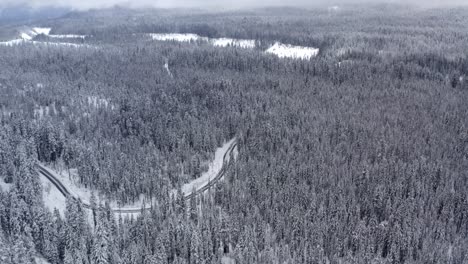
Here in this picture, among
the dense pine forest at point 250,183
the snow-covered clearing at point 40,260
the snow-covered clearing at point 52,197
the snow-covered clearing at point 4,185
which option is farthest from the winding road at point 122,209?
the snow-covered clearing at point 40,260

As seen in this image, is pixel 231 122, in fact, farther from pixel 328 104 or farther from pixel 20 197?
pixel 20 197

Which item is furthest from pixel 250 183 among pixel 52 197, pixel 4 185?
pixel 4 185

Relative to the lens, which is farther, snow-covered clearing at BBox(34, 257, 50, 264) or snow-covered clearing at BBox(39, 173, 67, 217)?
snow-covered clearing at BBox(39, 173, 67, 217)

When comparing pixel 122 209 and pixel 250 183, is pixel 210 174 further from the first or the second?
pixel 122 209

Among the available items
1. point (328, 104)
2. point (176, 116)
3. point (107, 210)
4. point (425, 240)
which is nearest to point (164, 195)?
point (107, 210)

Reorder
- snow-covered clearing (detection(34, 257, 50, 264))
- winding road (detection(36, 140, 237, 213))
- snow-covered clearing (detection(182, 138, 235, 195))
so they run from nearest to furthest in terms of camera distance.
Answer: snow-covered clearing (detection(34, 257, 50, 264)) < winding road (detection(36, 140, 237, 213)) < snow-covered clearing (detection(182, 138, 235, 195))

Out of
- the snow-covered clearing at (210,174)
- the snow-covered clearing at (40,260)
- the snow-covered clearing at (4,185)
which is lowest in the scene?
the snow-covered clearing at (40,260)

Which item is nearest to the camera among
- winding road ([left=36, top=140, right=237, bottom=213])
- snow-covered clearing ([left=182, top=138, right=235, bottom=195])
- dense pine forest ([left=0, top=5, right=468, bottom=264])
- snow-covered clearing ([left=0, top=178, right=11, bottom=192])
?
dense pine forest ([left=0, top=5, right=468, bottom=264])

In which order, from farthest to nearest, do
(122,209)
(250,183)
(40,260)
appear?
(250,183), (122,209), (40,260)

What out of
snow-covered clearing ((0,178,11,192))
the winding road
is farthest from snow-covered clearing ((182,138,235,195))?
snow-covered clearing ((0,178,11,192))

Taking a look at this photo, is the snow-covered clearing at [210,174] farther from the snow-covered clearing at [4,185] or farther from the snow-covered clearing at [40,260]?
the snow-covered clearing at [4,185]

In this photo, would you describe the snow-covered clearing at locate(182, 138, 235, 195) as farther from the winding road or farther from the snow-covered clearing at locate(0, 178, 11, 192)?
the snow-covered clearing at locate(0, 178, 11, 192)
